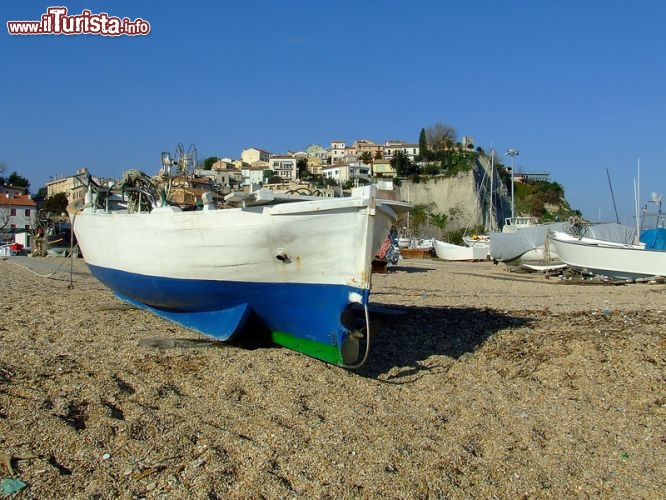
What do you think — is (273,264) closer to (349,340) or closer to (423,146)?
(349,340)

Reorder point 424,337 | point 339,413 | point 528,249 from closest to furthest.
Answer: point 339,413 → point 424,337 → point 528,249

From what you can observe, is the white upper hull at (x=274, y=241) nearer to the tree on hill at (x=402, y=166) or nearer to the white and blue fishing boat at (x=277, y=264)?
the white and blue fishing boat at (x=277, y=264)

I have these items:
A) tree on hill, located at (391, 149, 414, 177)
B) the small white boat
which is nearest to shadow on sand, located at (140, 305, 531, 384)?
the small white boat

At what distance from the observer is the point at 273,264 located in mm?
6590

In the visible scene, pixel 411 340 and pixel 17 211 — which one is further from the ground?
pixel 17 211

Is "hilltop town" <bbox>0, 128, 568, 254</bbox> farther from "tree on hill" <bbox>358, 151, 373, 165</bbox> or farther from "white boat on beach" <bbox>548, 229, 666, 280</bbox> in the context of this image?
"white boat on beach" <bbox>548, 229, 666, 280</bbox>

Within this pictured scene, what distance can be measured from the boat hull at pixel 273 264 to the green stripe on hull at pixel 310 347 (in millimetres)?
12

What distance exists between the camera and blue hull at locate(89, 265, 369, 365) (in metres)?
6.35

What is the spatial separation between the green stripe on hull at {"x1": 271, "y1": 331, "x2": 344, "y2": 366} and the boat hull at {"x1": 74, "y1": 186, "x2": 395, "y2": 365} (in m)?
0.01

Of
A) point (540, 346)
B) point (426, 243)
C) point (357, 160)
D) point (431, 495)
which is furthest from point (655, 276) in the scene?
point (357, 160)

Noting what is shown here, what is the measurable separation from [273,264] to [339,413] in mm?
2058

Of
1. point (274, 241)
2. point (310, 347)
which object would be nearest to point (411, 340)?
point (310, 347)

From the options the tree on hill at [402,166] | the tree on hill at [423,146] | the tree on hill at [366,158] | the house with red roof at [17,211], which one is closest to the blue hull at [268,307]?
the house with red roof at [17,211]

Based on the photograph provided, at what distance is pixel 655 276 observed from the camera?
2056 cm
